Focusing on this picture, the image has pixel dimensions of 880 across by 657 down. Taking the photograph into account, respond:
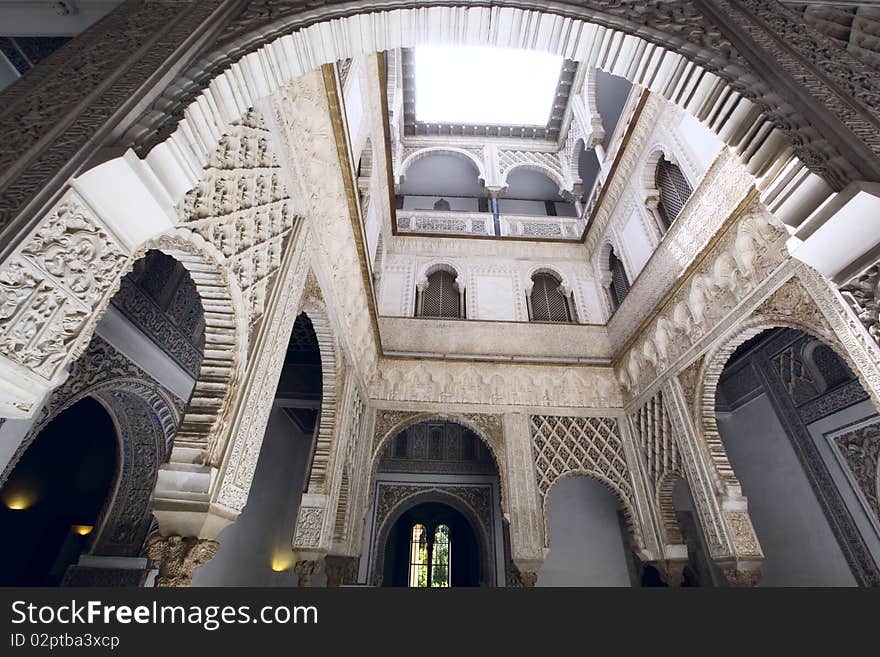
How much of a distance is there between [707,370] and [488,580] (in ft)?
12.2

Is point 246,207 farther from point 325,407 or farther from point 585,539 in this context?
point 585,539

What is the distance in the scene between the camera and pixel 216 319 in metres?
1.53

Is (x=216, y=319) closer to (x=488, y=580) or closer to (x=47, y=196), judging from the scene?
(x=47, y=196)

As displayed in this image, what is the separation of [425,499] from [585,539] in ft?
6.75

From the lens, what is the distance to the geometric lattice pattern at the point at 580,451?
390 cm

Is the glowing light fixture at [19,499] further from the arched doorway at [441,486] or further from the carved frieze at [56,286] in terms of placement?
the carved frieze at [56,286]

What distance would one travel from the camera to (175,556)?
1.31 meters

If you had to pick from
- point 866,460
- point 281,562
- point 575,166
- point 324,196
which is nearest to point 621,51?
point 324,196

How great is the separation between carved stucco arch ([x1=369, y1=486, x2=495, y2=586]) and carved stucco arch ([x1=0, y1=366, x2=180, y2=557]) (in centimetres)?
280

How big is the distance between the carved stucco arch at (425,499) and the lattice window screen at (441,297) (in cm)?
242

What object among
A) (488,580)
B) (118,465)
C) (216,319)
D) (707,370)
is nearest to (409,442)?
(488,580)

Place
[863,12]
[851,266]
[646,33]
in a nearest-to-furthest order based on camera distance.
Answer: [851,266]
[646,33]
[863,12]

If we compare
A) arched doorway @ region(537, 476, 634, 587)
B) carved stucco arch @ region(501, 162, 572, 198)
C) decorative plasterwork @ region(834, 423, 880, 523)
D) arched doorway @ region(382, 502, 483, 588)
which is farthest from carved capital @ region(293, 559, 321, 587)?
carved stucco arch @ region(501, 162, 572, 198)

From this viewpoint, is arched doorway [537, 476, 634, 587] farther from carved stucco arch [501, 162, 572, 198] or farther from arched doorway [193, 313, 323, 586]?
carved stucco arch [501, 162, 572, 198]
